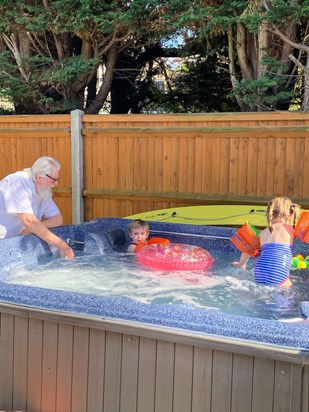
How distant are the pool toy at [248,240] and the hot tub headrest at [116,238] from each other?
1.45m

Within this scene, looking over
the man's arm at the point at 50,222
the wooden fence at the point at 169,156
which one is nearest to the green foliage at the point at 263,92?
the wooden fence at the point at 169,156

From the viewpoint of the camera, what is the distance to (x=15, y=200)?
390cm

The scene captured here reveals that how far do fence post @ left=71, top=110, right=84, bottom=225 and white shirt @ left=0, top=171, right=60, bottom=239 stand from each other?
317 cm

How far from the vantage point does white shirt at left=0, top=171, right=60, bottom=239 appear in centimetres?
390

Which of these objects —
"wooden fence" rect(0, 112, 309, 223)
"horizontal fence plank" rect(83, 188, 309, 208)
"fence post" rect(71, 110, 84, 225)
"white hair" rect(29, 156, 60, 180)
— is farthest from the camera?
"fence post" rect(71, 110, 84, 225)

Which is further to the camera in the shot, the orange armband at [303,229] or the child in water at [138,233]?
the child in water at [138,233]

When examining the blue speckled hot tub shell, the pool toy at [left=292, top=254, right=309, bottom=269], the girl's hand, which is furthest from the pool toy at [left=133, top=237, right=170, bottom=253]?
the blue speckled hot tub shell

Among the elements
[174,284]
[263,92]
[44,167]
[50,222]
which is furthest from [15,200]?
[263,92]

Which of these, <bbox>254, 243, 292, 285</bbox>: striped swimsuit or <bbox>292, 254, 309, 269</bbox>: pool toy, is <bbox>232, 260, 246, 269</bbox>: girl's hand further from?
<bbox>254, 243, 292, 285</bbox>: striped swimsuit

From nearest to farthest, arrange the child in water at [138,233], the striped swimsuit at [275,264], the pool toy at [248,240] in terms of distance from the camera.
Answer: the striped swimsuit at [275,264] < the pool toy at [248,240] < the child in water at [138,233]

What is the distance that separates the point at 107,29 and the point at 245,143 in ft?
9.01

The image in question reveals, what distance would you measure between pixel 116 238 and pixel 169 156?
2065 mm

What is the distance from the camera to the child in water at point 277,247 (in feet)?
12.6

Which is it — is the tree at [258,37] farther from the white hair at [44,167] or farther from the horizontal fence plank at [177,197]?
the white hair at [44,167]
